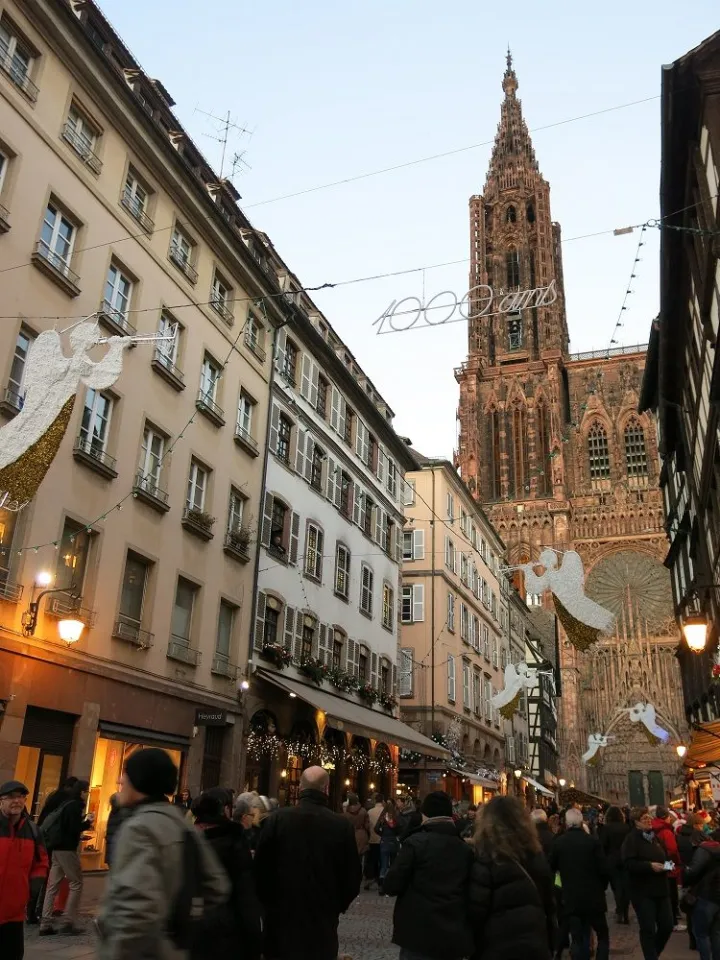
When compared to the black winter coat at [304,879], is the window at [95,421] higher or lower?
higher

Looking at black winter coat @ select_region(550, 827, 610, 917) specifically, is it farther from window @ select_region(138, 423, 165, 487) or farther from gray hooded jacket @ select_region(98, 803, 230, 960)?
window @ select_region(138, 423, 165, 487)

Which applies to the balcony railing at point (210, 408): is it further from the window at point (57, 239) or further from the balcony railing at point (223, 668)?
the balcony railing at point (223, 668)

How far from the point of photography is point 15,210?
13812mm

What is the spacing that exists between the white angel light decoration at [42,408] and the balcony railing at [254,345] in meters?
11.7

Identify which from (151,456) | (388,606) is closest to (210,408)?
(151,456)

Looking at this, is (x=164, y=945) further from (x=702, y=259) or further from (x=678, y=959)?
(x=702, y=259)

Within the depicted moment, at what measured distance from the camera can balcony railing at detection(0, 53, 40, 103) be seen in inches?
551

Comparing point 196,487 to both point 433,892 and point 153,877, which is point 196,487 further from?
point 153,877

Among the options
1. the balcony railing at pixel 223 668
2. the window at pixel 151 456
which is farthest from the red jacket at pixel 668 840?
the window at pixel 151 456

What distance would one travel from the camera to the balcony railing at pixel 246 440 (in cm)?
2050

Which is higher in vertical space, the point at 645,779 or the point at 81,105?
the point at 81,105

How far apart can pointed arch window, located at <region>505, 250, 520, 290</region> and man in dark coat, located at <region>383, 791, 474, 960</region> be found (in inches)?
3316

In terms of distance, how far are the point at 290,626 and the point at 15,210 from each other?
12.5 metres

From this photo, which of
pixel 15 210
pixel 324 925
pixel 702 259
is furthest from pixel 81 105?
pixel 324 925
